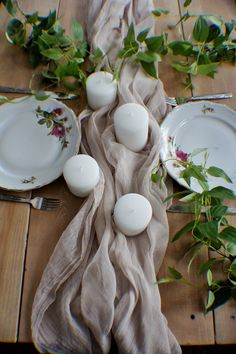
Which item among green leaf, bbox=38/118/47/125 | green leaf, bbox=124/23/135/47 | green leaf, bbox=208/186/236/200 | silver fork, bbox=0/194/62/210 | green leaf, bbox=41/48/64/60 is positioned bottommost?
silver fork, bbox=0/194/62/210

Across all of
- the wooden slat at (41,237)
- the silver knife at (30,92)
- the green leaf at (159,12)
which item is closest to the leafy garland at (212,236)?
the wooden slat at (41,237)

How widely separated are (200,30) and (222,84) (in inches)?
4.4

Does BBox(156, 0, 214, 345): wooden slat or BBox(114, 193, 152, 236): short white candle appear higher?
BBox(114, 193, 152, 236): short white candle

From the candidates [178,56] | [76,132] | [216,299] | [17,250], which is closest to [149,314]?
[216,299]

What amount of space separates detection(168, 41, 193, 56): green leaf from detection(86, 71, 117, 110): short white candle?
155mm

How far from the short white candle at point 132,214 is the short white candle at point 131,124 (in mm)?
109

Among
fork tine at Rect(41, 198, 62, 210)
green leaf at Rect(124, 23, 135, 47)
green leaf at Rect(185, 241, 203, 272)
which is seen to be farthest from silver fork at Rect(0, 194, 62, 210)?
green leaf at Rect(124, 23, 135, 47)

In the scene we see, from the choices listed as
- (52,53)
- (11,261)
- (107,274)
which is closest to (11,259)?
(11,261)

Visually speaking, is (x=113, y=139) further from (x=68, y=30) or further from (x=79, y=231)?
(x=68, y=30)

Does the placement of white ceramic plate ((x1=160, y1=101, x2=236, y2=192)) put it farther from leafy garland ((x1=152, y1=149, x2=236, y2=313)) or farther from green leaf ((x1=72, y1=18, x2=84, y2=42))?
green leaf ((x1=72, y1=18, x2=84, y2=42))

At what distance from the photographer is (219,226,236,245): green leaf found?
1.63ft

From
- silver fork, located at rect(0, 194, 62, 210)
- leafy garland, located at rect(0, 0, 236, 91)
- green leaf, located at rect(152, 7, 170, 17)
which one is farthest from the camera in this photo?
green leaf, located at rect(152, 7, 170, 17)

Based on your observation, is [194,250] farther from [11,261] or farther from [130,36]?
[130,36]

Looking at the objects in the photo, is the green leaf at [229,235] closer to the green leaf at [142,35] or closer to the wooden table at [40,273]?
the wooden table at [40,273]
